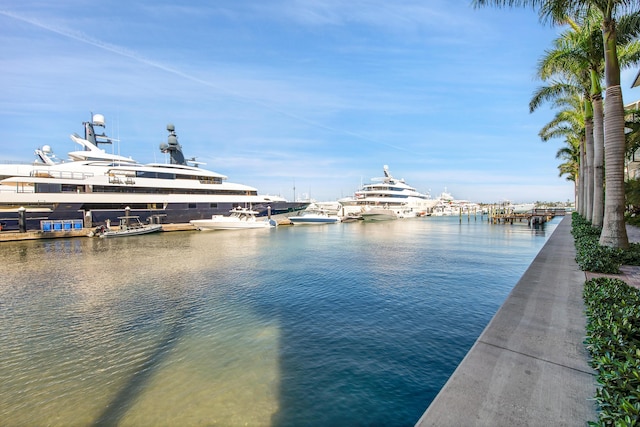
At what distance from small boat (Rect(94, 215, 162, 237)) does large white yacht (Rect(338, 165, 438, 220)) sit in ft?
149

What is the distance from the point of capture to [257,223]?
1753 inches

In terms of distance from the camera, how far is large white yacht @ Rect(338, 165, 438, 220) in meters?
70.3

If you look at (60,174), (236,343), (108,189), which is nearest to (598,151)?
(236,343)

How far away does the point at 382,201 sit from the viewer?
75.6 m

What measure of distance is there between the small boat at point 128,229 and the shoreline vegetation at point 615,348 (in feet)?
128

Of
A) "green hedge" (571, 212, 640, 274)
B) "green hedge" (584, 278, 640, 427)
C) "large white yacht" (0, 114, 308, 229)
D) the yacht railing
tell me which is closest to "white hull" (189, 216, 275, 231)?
"large white yacht" (0, 114, 308, 229)

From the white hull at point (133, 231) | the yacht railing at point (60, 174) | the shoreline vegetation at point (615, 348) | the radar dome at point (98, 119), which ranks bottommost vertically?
the white hull at point (133, 231)

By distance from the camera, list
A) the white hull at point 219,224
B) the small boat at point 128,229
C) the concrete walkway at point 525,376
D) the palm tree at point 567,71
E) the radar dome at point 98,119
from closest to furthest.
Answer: the concrete walkway at point 525,376 < the palm tree at point 567,71 < the small boat at point 128,229 < the white hull at point 219,224 < the radar dome at point 98,119

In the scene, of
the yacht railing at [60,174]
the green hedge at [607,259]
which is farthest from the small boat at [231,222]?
the green hedge at [607,259]

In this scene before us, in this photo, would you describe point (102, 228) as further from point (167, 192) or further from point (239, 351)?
point (239, 351)

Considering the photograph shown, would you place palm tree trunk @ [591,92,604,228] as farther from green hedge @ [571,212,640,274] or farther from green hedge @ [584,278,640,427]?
green hedge @ [584,278,640,427]

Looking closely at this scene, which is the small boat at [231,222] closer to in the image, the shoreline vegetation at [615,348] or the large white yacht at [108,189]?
the large white yacht at [108,189]

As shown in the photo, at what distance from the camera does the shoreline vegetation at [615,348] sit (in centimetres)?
263

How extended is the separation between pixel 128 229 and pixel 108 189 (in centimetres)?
739
